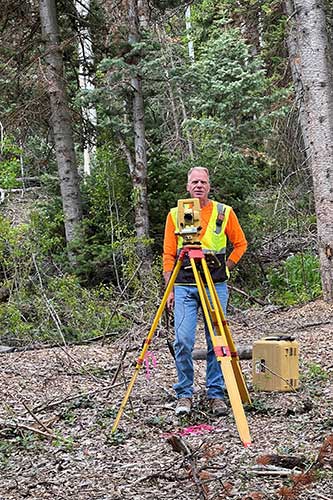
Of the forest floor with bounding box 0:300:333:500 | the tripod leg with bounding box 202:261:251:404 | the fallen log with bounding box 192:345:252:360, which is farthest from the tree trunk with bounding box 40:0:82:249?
the tripod leg with bounding box 202:261:251:404

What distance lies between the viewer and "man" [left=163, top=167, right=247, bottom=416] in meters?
6.02

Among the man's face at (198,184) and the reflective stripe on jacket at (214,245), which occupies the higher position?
the man's face at (198,184)

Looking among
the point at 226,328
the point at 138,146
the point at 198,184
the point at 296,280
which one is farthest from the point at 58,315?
the point at 226,328

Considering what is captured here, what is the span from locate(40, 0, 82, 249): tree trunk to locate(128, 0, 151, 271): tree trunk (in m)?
1.48

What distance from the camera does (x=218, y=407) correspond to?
233 inches

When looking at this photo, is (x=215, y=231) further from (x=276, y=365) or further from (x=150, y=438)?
(x=150, y=438)

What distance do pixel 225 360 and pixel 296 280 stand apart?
27.6 ft

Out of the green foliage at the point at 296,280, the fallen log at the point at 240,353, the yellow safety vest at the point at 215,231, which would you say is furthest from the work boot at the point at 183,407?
the green foliage at the point at 296,280

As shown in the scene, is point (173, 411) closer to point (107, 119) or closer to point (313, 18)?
point (313, 18)

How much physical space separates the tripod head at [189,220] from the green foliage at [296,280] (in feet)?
22.7

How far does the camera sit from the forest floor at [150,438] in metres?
4.19

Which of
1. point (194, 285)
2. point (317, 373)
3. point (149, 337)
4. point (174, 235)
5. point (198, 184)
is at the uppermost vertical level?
point (198, 184)

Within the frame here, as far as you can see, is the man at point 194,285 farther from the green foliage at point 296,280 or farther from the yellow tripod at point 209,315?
the green foliage at point 296,280

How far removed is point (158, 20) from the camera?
1298cm
